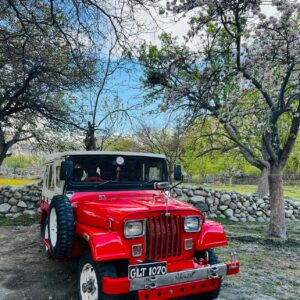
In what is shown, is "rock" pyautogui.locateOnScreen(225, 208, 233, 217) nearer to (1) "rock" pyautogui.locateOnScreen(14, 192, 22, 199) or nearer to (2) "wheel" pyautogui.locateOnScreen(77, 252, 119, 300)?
(1) "rock" pyautogui.locateOnScreen(14, 192, 22, 199)

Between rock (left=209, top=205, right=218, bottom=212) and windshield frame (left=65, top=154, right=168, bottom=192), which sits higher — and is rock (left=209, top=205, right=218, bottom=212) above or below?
below

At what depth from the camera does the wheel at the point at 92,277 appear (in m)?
3.42

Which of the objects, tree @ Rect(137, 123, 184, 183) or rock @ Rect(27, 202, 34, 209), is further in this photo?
tree @ Rect(137, 123, 184, 183)

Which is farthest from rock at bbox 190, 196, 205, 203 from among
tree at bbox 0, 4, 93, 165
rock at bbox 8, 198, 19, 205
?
rock at bbox 8, 198, 19, 205

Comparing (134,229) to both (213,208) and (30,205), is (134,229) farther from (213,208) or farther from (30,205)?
(213,208)

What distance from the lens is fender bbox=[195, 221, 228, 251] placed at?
156 inches

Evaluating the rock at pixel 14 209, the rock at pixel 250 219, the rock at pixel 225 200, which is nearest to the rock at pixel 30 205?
the rock at pixel 14 209

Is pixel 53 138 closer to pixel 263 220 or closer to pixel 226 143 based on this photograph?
pixel 226 143

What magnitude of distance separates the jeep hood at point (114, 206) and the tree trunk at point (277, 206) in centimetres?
481

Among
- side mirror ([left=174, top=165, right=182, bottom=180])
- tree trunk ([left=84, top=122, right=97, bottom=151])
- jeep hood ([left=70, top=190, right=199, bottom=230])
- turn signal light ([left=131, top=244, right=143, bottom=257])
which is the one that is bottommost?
turn signal light ([left=131, top=244, right=143, bottom=257])

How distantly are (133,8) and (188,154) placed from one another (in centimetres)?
1109

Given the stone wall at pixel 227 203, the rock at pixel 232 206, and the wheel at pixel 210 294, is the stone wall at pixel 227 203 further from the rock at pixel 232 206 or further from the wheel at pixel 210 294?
the wheel at pixel 210 294

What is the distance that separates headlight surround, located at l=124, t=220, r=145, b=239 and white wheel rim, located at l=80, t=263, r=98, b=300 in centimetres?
59

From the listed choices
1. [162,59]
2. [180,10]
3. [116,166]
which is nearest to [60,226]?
[116,166]
